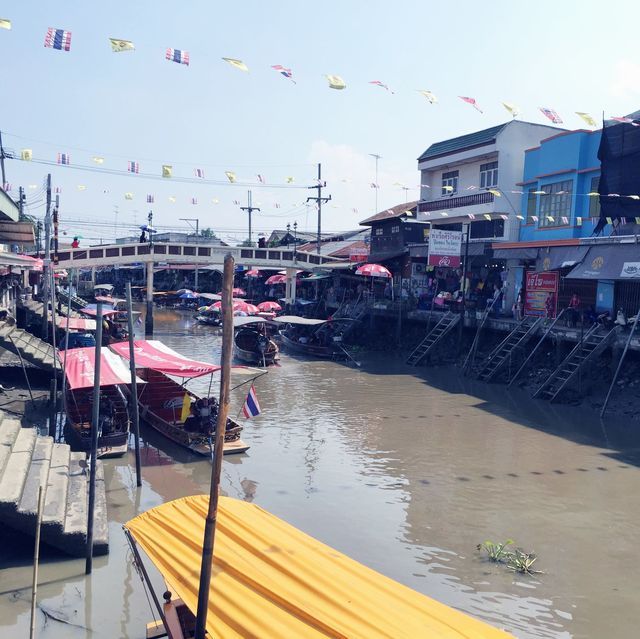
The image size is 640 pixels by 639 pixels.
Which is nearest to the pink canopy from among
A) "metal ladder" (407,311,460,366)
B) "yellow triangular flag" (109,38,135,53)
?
"yellow triangular flag" (109,38,135,53)

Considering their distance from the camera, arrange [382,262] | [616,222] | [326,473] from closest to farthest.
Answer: [326,473], [616,222], [382,262]

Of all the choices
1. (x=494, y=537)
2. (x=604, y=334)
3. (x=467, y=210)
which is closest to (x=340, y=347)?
(x=467, y=210)

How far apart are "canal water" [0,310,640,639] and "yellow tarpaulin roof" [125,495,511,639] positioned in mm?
2085

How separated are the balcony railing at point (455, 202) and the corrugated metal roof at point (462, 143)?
246cm

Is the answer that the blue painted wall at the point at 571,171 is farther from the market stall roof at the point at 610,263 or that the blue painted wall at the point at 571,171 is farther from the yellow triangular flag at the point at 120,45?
the yellow triangular flag at the point at 120,45

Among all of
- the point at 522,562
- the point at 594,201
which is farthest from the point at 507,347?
the point at 522,562

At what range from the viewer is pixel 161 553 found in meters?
6.57

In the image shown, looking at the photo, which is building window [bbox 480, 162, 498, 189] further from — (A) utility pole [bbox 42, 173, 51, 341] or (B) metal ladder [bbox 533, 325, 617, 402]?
(A) utility pole [bbox 42, 173, 51, 341]

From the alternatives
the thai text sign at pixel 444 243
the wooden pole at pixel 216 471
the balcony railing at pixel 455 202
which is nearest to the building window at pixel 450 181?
the balcony railing at pixel 455 202

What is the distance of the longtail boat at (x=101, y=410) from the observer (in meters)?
13.7

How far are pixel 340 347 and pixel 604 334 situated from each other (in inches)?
489

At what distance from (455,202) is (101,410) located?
74.6 ft

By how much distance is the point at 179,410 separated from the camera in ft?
54.2

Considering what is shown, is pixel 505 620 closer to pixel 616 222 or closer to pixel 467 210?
pixel 616 222
